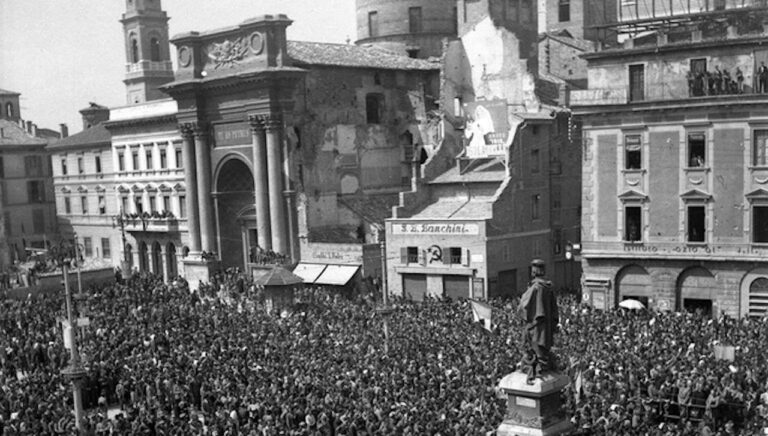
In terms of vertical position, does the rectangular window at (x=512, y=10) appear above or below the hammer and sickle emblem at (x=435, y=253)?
above

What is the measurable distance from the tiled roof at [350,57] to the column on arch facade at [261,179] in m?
4.47

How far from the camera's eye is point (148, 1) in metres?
82.8

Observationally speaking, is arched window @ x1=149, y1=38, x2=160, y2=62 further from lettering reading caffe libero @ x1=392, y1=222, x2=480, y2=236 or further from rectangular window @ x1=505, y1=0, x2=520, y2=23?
lettering reading caffe libero @ x1=392, y1=222, x2=480, y2=236

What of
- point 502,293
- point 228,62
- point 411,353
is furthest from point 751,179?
point 228,62

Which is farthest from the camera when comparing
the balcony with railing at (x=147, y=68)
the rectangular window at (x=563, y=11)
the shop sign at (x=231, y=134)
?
the balcony with railing at (x=147, y=68)

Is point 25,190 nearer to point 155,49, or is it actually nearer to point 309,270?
point 155,49

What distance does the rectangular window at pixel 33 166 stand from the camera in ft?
245

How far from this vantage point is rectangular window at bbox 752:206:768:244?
35688mm

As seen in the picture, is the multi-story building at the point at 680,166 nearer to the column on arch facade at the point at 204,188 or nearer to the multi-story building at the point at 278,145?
the multi-story building at the point at 278,145

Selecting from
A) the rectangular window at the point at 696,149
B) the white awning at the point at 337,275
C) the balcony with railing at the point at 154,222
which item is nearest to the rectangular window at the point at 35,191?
the balcony with railing at the point at 154,222

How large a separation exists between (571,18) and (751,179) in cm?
2794

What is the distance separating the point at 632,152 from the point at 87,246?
4770 centimetres

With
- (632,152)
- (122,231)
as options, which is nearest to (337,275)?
(632,152)

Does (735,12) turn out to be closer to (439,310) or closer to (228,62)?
(439,310)
